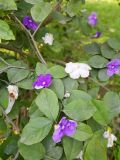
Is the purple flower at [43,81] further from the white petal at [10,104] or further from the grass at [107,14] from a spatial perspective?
the grass at [107,14]

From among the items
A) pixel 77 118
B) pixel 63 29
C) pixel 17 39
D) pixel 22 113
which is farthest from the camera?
pixel 63 29

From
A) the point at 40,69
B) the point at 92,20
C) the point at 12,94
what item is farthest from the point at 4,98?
the point at 92,20

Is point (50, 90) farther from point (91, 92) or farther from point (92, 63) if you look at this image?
point (92, 63)

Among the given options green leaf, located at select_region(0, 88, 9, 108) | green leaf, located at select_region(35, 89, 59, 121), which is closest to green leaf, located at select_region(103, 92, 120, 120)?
green leaf, located at select_region(35, 89, 59, 121)

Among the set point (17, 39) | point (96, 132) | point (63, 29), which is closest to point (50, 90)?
point (96, 132)

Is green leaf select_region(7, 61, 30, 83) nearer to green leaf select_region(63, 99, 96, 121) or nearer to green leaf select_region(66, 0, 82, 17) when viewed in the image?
green leaf select_region(63, 99, 96, 121)

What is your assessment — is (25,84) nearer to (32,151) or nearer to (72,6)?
(32,151)
